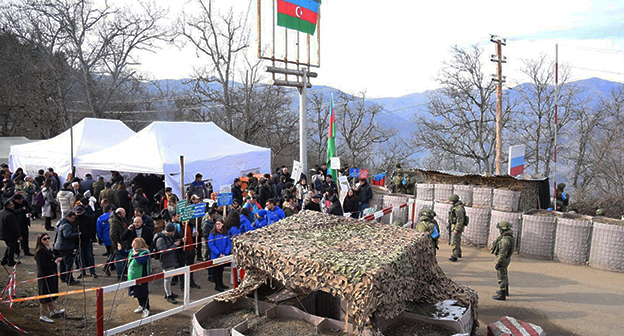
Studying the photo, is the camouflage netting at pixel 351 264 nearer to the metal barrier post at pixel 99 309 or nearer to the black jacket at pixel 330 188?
the metal barrier post at pixel 99 309

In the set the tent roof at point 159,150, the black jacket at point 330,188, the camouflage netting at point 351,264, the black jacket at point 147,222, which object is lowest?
the black jacket at point 330,188

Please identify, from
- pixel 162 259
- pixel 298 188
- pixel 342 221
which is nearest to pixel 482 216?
pixel 298 188

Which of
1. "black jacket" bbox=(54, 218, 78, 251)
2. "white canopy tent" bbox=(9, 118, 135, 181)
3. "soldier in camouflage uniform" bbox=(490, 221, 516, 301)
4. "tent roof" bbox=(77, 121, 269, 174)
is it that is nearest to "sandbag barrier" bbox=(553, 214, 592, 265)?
"soldier in camouflage uniform" bbox=(490, 221, 516, 301)

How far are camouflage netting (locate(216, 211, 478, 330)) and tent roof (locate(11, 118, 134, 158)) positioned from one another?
14.5 metres

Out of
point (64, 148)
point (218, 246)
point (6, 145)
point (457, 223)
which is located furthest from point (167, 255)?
point (6, 145)

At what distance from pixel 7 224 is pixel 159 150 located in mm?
6349

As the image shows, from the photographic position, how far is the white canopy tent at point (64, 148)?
679 inches

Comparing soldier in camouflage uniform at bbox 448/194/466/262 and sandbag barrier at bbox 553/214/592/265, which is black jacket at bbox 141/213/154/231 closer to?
soldier in camouflage uniform at bbox 448/194/466/262

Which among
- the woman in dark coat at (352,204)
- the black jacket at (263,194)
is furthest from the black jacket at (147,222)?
the woman in dark coat at (352,204)

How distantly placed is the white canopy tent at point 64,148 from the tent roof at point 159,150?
1.11 meters

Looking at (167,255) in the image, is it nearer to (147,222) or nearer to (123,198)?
(147,222)

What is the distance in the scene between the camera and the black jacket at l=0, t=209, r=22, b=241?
9.70 meters

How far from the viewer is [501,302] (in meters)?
8.38

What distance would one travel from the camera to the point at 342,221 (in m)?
6.34
